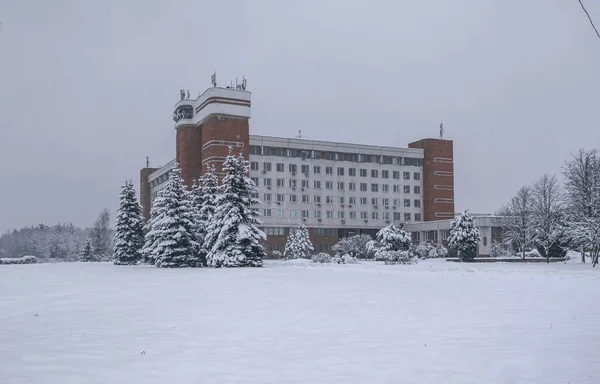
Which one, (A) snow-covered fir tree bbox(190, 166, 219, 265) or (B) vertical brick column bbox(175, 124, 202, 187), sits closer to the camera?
(A) snow-covered fir tree bbox(190, 166, 219, 265)

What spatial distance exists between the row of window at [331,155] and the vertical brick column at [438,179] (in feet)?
8.04

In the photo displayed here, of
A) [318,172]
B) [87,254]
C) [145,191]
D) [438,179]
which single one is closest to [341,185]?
[318,172]

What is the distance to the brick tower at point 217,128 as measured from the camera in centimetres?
7494

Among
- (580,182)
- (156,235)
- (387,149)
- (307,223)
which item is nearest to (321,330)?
(156,235)

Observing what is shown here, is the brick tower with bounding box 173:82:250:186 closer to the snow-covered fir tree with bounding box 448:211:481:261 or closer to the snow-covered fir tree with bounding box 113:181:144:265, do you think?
the snow-covered fir tree with bounding box 113:181:144:265

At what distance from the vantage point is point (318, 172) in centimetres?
8769

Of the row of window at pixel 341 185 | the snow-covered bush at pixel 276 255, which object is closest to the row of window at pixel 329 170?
the row of window at pixel 341 185

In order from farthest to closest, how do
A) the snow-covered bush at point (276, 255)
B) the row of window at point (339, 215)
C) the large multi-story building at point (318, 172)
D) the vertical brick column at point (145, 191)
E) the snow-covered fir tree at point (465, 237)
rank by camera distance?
1. the vertical brick column at point (145, 191)
2. the row of window at point (339, 215)
3. the snow-covered bush at point (276, 255)
4. the large multi-story building at point (318, 172)
5. the snow-covered fir tree at point (465, 237)

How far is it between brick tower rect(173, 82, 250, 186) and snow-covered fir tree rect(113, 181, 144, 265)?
15.9 meters

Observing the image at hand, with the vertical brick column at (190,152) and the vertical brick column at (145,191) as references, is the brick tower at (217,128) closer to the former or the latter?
the vertical brick column at (190,152)

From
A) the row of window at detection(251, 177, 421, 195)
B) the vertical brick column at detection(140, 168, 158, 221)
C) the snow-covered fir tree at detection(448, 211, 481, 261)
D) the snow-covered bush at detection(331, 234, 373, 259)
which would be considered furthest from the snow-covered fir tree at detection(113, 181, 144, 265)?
the vertical brick column at detection(140, 168, 158, 221)

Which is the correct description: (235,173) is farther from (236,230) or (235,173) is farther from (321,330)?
(321,330)

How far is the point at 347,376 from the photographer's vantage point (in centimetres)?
794

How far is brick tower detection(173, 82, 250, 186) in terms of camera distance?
74938 mm
